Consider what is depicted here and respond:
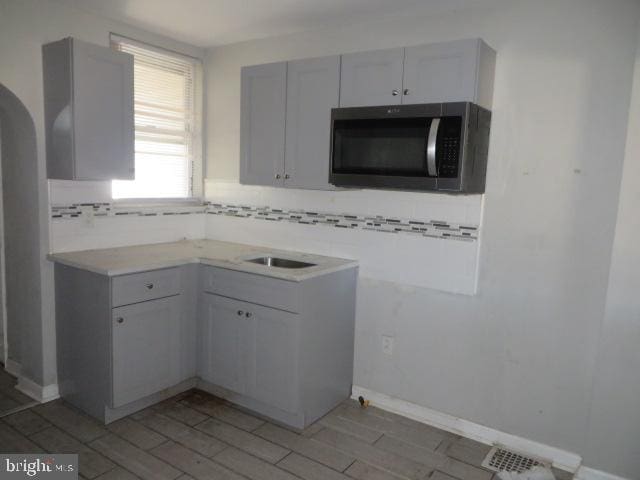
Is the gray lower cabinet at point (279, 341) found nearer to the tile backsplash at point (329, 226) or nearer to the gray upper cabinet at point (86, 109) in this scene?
the tile backsplash at point (329, 226)

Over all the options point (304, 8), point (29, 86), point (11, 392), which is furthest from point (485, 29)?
point (11, 392)

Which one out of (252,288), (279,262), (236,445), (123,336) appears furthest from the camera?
(279,262)

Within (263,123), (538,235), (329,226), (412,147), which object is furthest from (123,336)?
(538,235)

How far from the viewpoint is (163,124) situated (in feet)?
11.8

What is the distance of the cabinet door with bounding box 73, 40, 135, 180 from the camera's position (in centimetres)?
272

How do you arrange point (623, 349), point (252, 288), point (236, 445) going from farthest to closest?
point (252, 288)
point (236, 445)
point (623, 349)

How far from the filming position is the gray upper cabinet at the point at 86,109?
8.84 ft

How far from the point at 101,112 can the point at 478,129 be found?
217 centimetres

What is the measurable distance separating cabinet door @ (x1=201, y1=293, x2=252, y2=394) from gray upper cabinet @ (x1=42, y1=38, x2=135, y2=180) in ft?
3.45

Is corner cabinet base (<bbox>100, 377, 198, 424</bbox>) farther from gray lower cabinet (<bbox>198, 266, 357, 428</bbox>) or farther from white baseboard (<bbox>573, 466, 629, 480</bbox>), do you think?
white baseboard (<bbox>573, 466, 629, 480</bbox>)

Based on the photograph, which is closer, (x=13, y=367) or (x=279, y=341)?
(x=279, y=341)

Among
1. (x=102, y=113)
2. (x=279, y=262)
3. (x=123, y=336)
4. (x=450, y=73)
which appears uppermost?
(x=450, y=73)

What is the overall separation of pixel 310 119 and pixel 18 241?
2.07m

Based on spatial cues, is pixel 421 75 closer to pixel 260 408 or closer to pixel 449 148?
pixel 449 148
